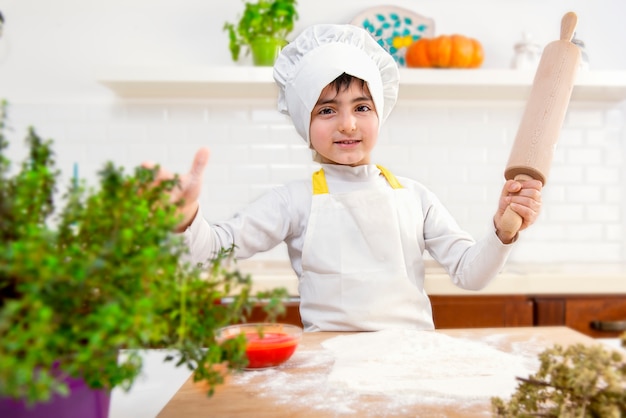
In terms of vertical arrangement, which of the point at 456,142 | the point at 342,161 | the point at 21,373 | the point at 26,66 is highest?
the point at 26,66

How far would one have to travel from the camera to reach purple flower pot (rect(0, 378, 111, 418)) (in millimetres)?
506

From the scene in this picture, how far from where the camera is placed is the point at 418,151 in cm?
264

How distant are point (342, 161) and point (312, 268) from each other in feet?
0.85

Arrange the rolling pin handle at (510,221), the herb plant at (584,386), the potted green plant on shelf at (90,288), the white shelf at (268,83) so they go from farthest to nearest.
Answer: the white shelf at (268,83) < the rolling pin handle at (510,221) < the herb plant at (584,386) < the potted green plant on shelf at (90,288)

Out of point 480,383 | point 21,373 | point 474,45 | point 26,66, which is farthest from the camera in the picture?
point 26,66

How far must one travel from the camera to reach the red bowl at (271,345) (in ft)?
2.84

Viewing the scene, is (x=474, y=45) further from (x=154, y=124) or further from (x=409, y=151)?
(x=154, y=124)

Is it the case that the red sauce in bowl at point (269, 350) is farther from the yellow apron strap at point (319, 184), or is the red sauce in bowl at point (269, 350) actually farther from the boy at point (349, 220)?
the yellow apron strap at point (319, 184)

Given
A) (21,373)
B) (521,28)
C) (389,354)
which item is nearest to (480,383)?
(389,354)

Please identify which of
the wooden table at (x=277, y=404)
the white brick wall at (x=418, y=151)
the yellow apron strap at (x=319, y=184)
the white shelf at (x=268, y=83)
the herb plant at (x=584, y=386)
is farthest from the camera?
the white brick wall at (x=418, y=151)

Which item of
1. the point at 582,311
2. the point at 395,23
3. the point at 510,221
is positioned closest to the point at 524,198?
the point at 510,221

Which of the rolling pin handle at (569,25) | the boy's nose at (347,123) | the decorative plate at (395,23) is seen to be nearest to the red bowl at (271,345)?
the boy's nose at (347,123)

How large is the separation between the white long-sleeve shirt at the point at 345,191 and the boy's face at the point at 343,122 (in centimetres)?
12

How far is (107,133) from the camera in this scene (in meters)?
2.57
